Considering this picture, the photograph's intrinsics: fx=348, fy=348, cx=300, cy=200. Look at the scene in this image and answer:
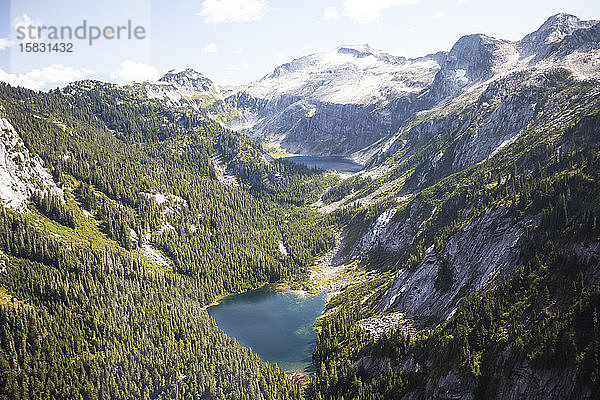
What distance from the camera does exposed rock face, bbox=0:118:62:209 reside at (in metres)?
120

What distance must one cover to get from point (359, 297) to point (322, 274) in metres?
40.9

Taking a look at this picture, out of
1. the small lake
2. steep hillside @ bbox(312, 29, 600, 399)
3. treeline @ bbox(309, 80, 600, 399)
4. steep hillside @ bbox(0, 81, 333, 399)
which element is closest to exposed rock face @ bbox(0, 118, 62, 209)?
steep hillside @ bbox(0, 81, 333, 399)

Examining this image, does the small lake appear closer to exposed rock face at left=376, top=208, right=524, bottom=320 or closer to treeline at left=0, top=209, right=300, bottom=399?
treeline at left=0, top=209, right=300, bottom=399

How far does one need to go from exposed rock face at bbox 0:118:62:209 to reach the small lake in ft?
257

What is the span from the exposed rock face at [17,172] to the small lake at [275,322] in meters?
78.3

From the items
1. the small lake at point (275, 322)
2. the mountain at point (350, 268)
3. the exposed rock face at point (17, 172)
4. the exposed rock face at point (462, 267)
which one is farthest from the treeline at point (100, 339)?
the exposed rock face at point (462, 267)

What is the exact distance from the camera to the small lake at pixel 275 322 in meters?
101

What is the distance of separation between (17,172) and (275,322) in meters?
109

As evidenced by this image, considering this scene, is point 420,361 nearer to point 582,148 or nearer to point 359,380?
point 359,380

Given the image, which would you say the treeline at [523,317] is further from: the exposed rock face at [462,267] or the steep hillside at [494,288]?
the exposed rock face at [462,267]

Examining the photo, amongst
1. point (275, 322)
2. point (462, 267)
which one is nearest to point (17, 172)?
point (275, 322)

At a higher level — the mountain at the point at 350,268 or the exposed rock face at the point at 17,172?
the exposed rock face at the point at 17,172

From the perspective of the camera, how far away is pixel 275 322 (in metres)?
119

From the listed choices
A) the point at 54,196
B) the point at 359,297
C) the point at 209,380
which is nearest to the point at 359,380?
the point at 209,380
